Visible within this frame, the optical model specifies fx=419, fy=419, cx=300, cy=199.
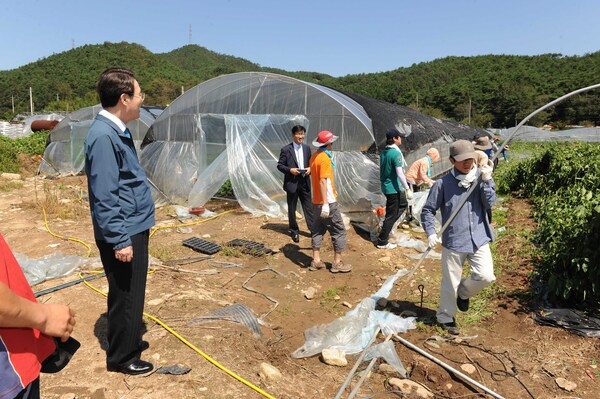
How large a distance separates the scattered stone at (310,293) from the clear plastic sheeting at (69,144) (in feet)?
35.6

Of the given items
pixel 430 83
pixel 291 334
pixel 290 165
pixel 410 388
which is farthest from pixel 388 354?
pixel 430 83

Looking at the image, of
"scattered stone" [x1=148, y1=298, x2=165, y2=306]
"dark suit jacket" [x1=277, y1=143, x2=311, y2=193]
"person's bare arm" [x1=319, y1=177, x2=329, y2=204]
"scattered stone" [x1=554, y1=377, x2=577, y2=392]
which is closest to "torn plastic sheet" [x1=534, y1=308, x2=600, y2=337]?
"scattered stone" [x1=554, y1=377, x2=577, y2=392]

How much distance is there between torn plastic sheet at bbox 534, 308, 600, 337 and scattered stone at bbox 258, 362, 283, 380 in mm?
2574

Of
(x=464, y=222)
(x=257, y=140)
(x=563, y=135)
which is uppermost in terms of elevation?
(x=563, y=135)

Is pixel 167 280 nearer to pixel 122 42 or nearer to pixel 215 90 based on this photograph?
pixel 215 90

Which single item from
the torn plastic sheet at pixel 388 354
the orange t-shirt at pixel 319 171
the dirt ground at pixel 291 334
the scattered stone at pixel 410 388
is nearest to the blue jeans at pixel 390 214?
the dirt ground at pixel 291 334

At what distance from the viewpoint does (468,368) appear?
3.36 metres

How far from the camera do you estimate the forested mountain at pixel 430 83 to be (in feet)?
140

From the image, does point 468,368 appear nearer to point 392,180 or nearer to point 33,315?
point 33,315

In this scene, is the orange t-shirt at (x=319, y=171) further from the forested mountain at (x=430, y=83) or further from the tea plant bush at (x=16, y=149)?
the forested mountain at (x=430, y=83)

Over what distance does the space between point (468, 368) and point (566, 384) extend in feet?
2.21

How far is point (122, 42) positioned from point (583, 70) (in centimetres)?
5773

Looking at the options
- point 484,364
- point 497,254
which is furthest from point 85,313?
point 497,254

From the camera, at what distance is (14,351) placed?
4.30ft
